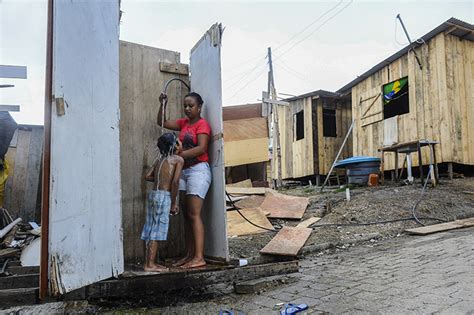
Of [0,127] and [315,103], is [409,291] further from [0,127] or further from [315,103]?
[315,103]

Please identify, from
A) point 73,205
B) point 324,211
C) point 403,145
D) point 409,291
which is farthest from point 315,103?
point 73,205

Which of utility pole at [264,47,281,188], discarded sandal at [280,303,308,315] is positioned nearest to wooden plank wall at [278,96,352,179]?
utility pole at [264,47,281,188]

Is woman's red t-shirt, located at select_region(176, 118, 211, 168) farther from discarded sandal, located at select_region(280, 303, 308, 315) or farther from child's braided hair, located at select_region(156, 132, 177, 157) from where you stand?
discarded sandal, located at select_region(280, 303, 308, 315)

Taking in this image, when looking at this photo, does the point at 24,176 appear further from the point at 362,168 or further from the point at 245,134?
the point at 362,168

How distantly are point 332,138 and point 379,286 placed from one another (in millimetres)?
11580

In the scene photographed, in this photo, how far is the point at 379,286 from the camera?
10.2 feet

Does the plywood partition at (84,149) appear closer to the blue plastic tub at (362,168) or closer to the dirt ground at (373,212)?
the dirt ground at (373,212)

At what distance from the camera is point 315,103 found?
14.0 meters

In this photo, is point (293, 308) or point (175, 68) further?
point (175, 68)

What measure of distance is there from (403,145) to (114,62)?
7.39 m

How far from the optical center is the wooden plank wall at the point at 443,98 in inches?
361

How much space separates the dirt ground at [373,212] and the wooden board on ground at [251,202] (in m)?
0.51

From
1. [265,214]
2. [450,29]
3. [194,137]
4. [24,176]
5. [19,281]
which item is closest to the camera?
[19,281]

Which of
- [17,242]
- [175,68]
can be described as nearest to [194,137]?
[175,68]
